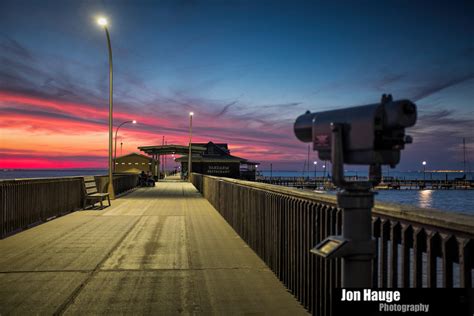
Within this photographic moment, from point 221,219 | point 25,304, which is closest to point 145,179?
point 221,219

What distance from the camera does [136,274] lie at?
5797mm

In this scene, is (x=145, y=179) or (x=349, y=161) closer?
(x=349, y=161)

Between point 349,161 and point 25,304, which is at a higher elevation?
point 349,161

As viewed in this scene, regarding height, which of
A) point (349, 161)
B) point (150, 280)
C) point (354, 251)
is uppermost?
point (349, 161)

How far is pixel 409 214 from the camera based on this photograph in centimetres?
274

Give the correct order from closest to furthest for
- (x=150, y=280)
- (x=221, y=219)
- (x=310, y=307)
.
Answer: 1. (x=310, y=307)
2. (x=150, y=280)
3. (x=221, y=219)

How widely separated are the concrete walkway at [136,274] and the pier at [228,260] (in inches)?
0.5

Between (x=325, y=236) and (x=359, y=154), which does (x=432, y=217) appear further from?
(x=325, y=236)

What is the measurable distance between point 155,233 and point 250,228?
→ 2.78 meters

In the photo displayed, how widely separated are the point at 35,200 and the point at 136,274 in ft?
21.1

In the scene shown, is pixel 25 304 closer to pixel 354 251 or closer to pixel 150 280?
pixel 150 280

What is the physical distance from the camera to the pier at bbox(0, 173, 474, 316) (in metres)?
2.78

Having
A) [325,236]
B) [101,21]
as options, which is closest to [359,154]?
[325,236]

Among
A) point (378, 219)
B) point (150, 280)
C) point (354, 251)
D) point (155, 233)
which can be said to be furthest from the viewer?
point (155, 233)
